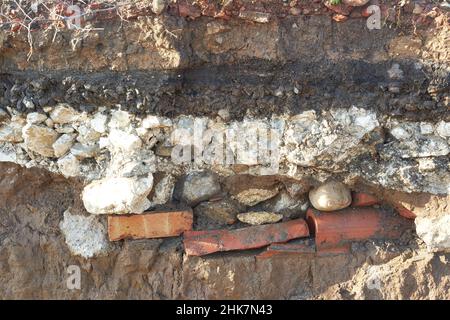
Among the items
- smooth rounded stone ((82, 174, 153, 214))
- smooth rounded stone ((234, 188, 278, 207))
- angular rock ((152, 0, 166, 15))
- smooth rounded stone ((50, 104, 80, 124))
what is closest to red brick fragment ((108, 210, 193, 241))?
smooth rounded stone ((82, 174, 153, 214))

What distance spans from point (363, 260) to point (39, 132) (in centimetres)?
166

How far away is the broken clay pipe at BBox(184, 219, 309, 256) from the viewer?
105 inches

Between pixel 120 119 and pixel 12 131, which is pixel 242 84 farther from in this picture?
pixel 12 131

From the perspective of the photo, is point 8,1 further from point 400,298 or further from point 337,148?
point 400,298

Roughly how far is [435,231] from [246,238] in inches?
34.0

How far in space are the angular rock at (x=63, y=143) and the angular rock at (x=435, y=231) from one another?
1674mm

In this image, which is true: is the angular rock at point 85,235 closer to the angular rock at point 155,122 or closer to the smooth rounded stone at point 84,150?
the smooth rounded stone at point 84,150

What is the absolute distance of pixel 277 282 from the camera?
268cm

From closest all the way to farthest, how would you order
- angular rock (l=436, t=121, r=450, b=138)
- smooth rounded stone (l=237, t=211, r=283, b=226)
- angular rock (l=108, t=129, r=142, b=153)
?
angular rock (l=436, t=121, r=450, b=138)
angular rock (l=108, t=129, r=142, b=153)
smooth rounded stone (l=237, t=211, r=283, b=226)

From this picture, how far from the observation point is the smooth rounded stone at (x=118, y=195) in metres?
2.59

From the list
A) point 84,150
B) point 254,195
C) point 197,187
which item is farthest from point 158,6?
point 254,195

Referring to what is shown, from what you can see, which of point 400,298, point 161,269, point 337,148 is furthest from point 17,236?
point 400,298

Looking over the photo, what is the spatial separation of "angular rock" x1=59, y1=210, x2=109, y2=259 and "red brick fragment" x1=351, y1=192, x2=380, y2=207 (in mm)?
1218

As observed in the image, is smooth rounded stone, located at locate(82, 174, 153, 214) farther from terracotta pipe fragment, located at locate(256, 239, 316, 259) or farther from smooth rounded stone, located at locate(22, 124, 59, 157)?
terracotta pipe fragment, located at locate(256, 239, 316, 259)
